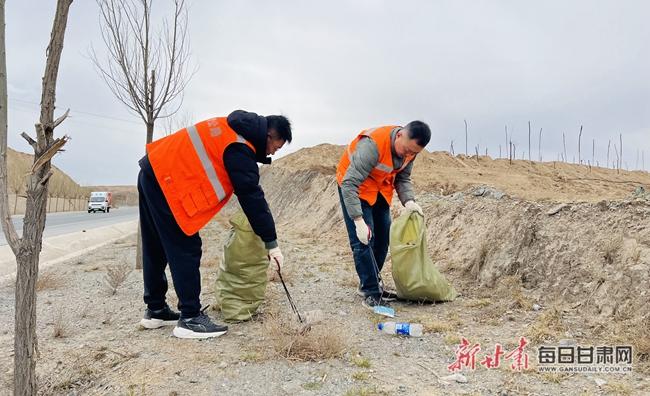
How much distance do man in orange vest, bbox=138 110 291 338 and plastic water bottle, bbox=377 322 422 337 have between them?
0.92m

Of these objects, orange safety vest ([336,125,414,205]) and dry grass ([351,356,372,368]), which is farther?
orange safety vest ([336,125,414,205])

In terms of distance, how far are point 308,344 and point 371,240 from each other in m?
1.50

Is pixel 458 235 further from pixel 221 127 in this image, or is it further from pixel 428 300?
pixel 221 127

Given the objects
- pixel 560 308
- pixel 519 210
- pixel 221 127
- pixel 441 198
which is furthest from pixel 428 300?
pixel 441 198

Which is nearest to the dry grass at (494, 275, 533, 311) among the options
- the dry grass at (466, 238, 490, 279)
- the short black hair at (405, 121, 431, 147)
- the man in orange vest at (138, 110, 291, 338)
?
the dry grass at (466, 238, 490, 279)

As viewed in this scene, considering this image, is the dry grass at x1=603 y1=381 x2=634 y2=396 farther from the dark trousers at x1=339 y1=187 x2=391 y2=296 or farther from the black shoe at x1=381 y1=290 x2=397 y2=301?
the black shoe at x1=381 y1=290 x2=397 y2=301

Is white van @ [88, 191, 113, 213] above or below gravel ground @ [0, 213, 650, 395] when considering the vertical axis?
above

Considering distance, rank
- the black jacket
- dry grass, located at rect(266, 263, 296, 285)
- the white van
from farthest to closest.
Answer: the white van
dry grass, located at rect(266, 263, 296, 285)
the black jacket

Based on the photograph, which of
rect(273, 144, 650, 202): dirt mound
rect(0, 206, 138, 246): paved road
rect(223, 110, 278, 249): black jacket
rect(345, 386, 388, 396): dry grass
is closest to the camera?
rect(345, 386, 388, 396): dry grass

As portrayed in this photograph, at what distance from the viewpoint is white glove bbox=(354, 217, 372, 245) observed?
3.86 meters

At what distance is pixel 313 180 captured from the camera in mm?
18688

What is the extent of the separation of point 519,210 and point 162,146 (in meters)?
3.82

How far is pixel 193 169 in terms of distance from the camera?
316 cm

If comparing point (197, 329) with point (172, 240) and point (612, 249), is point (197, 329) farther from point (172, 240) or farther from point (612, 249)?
point (612, 249)
